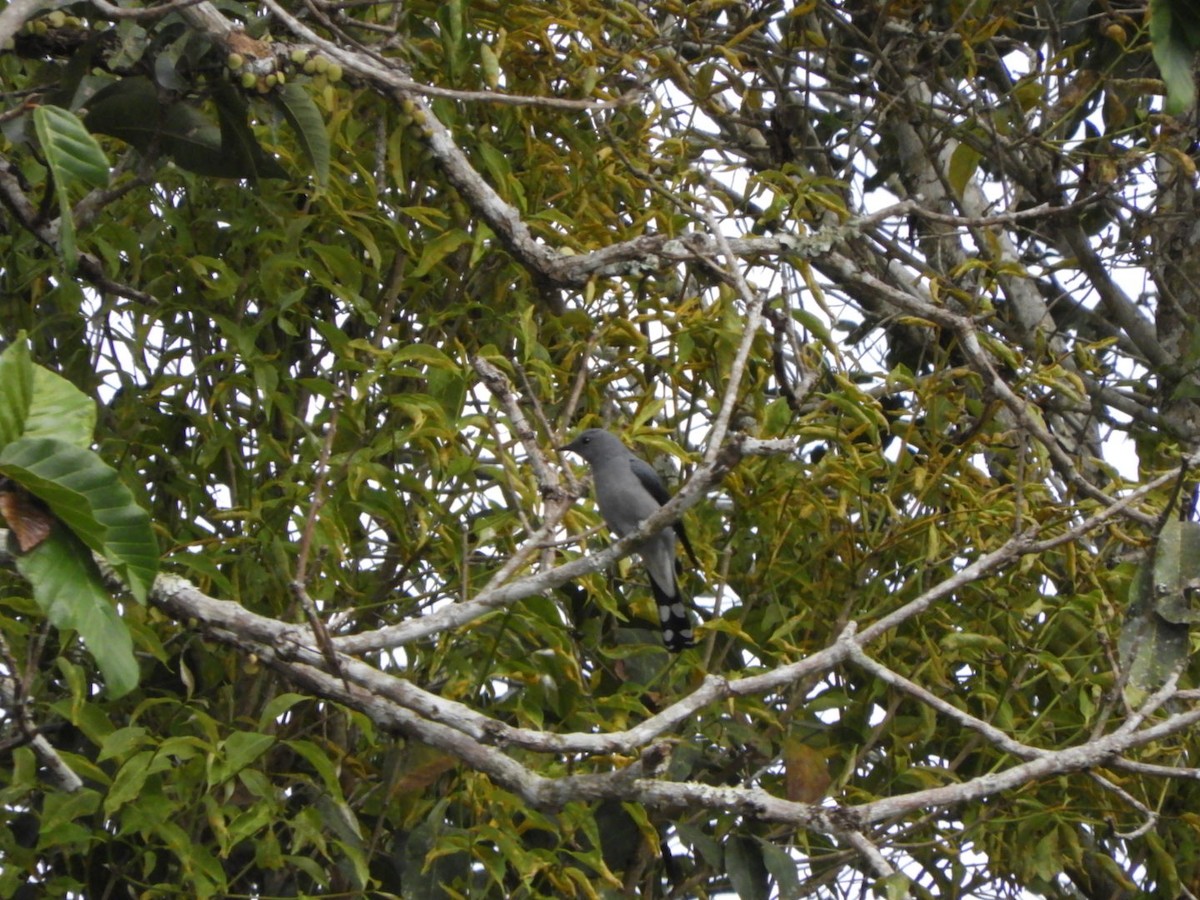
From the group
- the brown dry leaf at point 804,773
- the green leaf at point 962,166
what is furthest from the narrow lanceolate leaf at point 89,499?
the green leaf at point 962,166

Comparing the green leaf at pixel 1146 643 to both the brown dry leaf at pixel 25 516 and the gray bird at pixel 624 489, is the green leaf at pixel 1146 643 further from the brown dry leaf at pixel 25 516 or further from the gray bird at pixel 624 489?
the brown dry leaf at pixel 25 516

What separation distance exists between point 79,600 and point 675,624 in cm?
183

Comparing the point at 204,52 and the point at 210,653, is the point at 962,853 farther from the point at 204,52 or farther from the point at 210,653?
the point at 204,52

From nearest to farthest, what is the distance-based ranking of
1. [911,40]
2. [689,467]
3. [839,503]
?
[839,503]
[689,467]
[911,40]

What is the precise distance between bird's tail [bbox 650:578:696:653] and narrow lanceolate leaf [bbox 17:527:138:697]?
1689mm

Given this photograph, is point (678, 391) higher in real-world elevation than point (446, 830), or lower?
higher

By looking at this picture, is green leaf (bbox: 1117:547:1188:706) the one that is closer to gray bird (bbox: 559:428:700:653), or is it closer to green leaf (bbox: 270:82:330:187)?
gray bird (bbox: 559:428:700:653)

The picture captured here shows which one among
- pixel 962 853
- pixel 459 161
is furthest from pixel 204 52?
pixel 962 853

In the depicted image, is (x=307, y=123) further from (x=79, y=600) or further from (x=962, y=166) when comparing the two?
(x=962, y=166)

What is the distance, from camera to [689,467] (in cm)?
420

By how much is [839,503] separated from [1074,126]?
119 inches

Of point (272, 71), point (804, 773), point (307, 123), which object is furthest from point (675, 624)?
point (272, 71)

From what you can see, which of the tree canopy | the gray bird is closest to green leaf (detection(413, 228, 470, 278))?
the tree canopy

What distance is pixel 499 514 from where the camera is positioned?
10.6 feet
